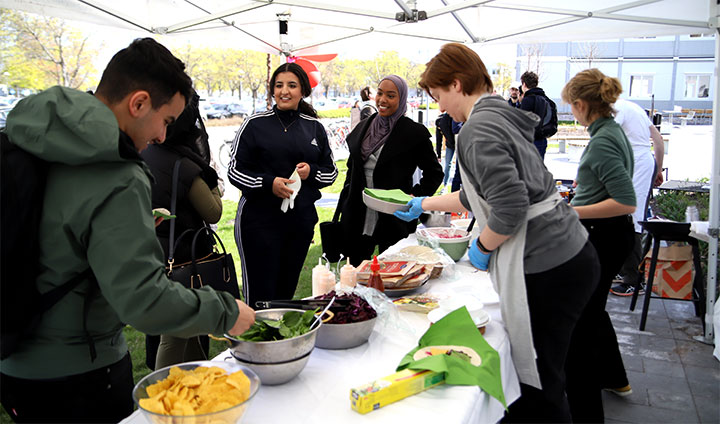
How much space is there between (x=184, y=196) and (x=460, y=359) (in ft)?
4.88

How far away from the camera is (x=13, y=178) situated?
0.98m

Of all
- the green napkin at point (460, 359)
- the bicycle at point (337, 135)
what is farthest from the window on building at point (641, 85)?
the green napkin at point (460, 359)

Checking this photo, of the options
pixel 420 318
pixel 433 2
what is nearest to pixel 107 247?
pixel 420 318

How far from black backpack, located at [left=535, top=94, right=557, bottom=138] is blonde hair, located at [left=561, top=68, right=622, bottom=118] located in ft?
14.1

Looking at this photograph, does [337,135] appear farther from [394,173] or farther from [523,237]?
[523,237]

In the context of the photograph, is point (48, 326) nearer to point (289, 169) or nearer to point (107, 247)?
point (107, 247)

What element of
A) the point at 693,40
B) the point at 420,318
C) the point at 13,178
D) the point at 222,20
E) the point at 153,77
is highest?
the point at 693,40

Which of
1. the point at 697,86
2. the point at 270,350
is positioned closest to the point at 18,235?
the point at 270,350

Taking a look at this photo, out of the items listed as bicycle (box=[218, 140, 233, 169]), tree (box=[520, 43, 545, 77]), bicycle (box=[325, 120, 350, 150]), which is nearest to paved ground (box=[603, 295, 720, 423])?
bicycle (box=[218, 140, 233, 169])

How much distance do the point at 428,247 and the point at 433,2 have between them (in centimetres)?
286

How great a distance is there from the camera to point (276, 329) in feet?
4.43

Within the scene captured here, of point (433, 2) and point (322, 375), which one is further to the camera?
point (433, 2)

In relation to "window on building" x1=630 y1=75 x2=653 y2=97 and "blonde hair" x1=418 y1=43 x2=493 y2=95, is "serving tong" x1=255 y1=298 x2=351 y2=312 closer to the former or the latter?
"blonde hair" x1=418 y1=43 x2=493 y2=95

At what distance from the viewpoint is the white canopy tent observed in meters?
3.53
